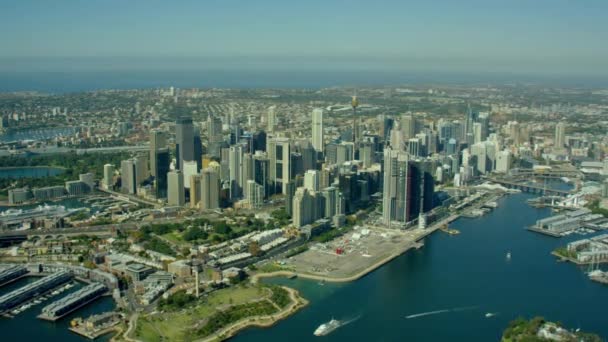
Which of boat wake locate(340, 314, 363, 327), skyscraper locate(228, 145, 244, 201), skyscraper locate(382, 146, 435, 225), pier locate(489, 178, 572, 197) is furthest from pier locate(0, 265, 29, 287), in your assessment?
pier locate(489, 178, 572, 197)

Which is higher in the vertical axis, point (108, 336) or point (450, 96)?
point (450, 96)

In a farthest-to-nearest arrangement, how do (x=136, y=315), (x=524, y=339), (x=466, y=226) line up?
1. (x=466, y=226)
2. (x=136, y=315)
3. (x=524, y=339)

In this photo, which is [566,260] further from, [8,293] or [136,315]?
[8,293]

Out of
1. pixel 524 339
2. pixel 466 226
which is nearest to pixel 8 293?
pixel 524 339

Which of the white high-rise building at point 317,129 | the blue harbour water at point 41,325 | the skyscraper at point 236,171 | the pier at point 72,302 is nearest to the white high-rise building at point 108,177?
the skyscraper at point 236,171

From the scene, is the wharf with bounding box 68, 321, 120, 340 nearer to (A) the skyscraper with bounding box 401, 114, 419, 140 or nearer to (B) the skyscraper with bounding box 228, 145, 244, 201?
(B) the skyscraper with bounding box 228, 145, 244, 201

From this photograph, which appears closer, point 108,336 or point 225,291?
point 108,336
